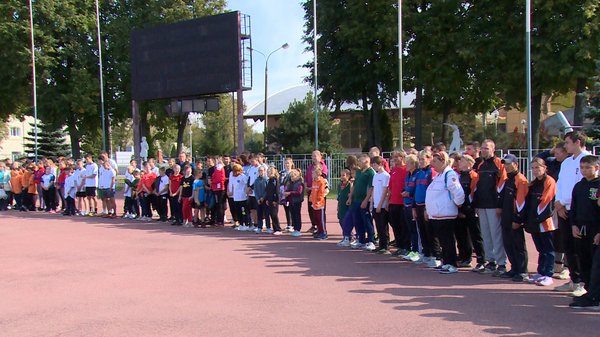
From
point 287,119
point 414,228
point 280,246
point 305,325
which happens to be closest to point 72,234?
point 280,246

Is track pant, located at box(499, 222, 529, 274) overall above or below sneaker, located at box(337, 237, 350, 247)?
above

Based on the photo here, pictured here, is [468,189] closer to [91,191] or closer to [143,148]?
[91,191]

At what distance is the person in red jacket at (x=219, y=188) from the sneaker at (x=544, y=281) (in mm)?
9831

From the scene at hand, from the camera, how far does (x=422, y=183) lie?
10.3 metres

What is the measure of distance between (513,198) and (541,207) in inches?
20.7

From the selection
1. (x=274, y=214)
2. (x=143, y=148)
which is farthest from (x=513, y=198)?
(x=143, y=148)

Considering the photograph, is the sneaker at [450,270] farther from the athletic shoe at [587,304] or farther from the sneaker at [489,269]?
the athletic shoe at [587,304]

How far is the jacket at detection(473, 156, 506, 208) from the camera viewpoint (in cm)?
926

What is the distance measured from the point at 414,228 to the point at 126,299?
5.35 metres

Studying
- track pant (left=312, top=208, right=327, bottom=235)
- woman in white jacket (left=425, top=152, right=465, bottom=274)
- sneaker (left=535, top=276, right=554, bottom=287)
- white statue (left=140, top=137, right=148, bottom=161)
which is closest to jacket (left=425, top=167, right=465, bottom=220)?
woman in white jacket (left=425, top=152, right=465, bottom=274)

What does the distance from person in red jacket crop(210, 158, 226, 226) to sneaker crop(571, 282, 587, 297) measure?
34.3 ft

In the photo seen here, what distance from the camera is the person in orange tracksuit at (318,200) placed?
13578mm

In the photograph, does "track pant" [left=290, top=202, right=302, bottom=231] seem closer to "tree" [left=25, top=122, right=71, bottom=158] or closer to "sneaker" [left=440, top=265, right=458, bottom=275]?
"sneaker" [left=440, top=265, right=458, bottom=275]

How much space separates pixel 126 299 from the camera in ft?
25.8
